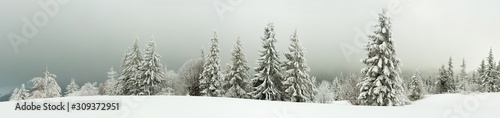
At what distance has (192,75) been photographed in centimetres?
4622

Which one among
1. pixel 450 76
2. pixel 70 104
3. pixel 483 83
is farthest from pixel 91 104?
pixel 450 76

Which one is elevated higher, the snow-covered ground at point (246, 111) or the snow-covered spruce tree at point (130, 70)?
the snow-covered spruce tree at point (130, 70)

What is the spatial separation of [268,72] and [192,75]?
15310 mm

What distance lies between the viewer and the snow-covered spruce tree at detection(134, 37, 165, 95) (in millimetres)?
39531

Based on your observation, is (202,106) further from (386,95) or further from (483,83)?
(483,83)

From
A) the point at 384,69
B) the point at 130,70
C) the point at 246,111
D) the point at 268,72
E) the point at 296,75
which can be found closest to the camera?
the point at 246,111

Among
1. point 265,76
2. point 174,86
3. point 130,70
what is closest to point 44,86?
point 130,70

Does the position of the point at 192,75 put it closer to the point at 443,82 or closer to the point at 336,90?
the point at 443,82

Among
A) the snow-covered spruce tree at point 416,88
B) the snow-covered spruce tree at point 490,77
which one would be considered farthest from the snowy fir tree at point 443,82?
the snow-covered spruce tree at point 416,88

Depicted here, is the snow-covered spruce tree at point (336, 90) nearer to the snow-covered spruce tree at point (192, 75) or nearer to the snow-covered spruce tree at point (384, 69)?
the snow-covered spruce tree at point (192, 75)

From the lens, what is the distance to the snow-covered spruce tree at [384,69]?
81.9 feet

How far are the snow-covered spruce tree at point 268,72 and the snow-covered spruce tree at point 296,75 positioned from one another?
0.95 metres

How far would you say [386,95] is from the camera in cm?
2525

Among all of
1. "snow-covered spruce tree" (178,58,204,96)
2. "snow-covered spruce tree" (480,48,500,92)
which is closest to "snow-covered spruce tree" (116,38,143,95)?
"snow-covered spruce tree" (178,58,204,96)
